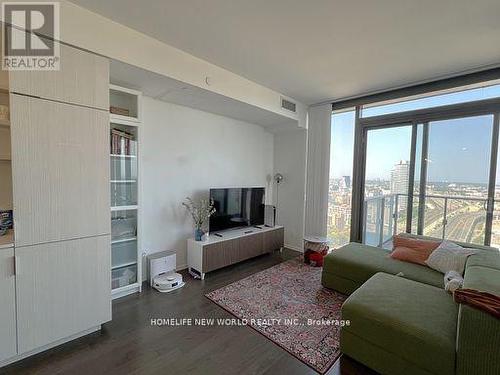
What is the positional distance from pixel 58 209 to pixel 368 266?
2.90m

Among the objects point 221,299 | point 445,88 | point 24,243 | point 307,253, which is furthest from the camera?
point 307,253

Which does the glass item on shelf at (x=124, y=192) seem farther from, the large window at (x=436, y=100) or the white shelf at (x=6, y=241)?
the large window at (x=436, y=100)

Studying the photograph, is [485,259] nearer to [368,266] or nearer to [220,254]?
[368,266]

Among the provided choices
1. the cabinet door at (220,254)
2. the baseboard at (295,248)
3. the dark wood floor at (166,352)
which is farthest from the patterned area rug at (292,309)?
the baseboard at (295,248)

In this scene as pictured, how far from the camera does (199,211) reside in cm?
337

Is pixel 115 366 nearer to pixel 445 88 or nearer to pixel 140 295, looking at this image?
pixel 140 295

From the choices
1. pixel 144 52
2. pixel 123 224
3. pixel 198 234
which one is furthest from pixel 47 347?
pixel 144 52

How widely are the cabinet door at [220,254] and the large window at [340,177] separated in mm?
1711

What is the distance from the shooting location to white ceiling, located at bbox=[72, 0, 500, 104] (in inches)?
68.9

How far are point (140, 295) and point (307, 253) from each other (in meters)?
2.39

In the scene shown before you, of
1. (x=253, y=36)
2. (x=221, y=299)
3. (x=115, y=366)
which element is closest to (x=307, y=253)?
(x=221, y=299)

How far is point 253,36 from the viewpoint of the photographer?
2133 millimetres

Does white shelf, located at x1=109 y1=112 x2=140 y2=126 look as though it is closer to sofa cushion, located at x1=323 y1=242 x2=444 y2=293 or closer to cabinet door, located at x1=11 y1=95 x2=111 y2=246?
cabinet door, located at x1=11 y1=95 x2=111 y2=246

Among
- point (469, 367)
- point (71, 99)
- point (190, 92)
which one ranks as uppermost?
point (190, 92)
